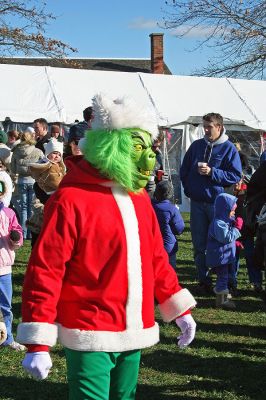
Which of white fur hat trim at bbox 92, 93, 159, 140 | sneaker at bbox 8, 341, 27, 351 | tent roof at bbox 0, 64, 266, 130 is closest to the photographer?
white fur hat trim at bbox 92, 93, 159, 140

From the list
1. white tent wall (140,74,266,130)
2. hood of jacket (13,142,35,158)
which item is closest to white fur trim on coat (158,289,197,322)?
hood of jacket (13,142,35,158)

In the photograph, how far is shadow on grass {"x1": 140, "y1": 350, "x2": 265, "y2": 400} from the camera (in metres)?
5.30

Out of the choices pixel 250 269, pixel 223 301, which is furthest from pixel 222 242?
pixel 250 269

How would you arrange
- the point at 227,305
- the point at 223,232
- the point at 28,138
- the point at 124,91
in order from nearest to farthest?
the point at 223,232
the point at 227,305
the point at 28,138
the point at 124,91

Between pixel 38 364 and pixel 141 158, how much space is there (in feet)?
3.57

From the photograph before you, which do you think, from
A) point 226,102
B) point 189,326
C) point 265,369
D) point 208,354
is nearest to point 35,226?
point 208,354

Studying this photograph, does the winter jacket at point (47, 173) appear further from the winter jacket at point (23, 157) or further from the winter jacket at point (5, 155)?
the winter jacket at point (23, 157)

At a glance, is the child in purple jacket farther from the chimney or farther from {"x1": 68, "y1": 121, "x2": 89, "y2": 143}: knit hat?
the chimney

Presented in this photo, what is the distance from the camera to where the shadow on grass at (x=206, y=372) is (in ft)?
17.4

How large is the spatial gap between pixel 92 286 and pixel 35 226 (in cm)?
396

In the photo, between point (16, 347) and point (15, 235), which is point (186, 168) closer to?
point (15, 235)

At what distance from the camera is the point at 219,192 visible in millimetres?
8297

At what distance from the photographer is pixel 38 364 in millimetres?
3105

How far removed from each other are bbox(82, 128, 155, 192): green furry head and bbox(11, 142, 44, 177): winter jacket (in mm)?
8807
